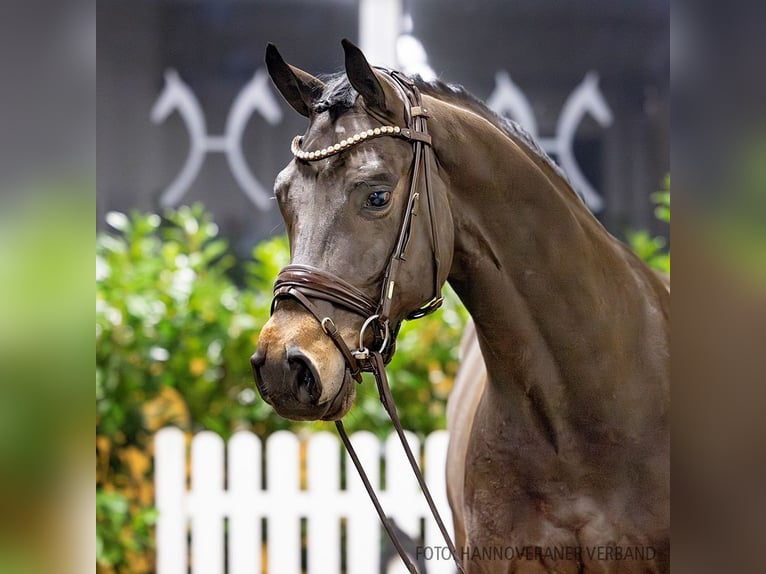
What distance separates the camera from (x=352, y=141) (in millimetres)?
1527

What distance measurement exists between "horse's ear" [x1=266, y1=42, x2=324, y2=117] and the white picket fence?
2205 millimetres

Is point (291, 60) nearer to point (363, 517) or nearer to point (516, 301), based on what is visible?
point (363, 517)

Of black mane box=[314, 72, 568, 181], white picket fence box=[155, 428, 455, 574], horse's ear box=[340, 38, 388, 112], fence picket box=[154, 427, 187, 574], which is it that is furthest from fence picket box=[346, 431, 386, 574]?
horse's ear box=[340, 38, 388, 112]

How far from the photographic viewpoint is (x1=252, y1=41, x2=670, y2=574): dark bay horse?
1558 mm

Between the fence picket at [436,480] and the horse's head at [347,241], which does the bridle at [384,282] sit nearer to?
the horse's head at [347,241]

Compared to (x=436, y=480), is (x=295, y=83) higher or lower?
higher

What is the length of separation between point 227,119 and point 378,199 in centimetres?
378

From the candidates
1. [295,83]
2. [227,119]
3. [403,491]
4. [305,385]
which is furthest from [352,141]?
[227,119]
